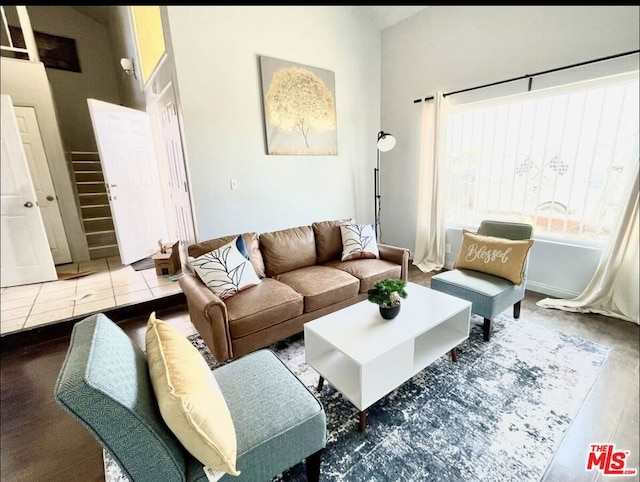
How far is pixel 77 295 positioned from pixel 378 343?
3.00 m

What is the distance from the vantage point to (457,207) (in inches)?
145

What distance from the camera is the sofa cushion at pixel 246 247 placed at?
240cm

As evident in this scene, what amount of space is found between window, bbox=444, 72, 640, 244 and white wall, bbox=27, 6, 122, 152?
17.7 ft

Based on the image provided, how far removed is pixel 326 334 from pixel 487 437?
91cm

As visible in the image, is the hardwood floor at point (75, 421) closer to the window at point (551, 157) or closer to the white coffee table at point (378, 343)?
the white coffee table at point (378, 343)

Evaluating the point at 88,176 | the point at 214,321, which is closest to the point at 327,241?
the point at 214,321

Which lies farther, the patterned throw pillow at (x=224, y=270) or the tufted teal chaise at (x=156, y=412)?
the patterned throw pillow at (x=224, y=270)

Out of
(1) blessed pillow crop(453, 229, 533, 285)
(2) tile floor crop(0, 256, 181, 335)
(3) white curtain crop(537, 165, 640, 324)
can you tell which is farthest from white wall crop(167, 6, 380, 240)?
(3) white curtain crop(537, 165, 640, 324)

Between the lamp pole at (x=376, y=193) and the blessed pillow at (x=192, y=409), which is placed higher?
the lamp pole at (x=376, y=193)

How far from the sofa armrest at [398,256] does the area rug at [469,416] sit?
838mm

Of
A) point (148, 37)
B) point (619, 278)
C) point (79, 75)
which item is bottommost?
point (619, 278)

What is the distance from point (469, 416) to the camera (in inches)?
64.5

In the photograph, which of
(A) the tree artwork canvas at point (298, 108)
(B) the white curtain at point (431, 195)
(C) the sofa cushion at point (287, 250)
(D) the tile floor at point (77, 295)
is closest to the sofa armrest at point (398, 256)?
(C) the sofa cushion at point (287, 250)

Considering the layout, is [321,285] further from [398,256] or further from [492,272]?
[492,272]
